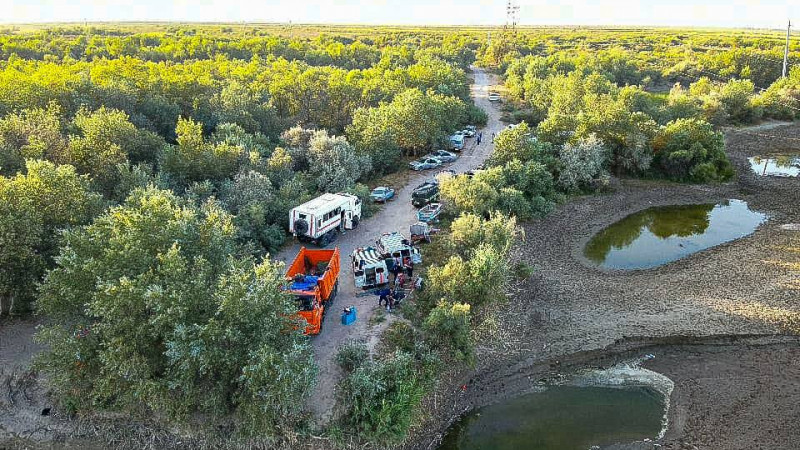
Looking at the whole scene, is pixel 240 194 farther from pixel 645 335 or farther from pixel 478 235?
pixel 645 335

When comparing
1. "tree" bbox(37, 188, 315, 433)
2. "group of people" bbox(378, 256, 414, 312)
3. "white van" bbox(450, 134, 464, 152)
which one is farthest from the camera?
"white van" bbox(450, 134, 464, 152)

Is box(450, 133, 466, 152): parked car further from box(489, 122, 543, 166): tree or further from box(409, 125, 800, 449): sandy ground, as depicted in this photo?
box(409, 125, 800, 449): sandy ground

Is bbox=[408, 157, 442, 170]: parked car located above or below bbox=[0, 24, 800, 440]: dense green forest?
below

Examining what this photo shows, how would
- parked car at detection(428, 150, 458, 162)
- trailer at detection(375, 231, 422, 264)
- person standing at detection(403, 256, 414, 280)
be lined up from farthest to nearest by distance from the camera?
parked car at detection(428, 150, 458, 162)
trailer at detection(375, 231, 422, 264)
person standing at detection(403, 256, 414, 280)

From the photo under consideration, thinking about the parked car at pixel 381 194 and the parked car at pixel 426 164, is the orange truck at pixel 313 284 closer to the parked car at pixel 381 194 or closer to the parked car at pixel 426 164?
the parked car at pixel 381 194

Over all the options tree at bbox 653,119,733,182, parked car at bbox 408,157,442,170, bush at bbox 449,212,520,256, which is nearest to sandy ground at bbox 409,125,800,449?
bush at bbox 449,212,520,256

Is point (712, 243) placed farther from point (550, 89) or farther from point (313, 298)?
point (550, 89)
